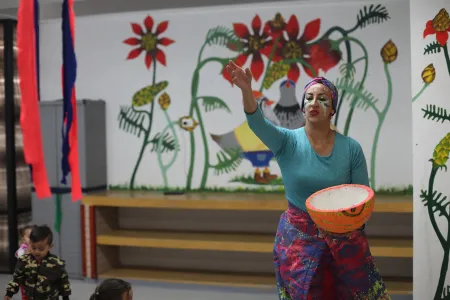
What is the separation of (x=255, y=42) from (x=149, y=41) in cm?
108

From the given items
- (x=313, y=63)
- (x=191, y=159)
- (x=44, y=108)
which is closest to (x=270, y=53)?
(x=313, y=63)

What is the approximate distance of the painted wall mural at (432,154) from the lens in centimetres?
375

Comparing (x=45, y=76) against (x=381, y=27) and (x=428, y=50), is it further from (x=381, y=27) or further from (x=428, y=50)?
(x=428, y=50)

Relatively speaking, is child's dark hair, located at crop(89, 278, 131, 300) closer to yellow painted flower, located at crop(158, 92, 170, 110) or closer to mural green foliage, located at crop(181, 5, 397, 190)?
mural green foliage, located at crop(181, 5, 397, 190)

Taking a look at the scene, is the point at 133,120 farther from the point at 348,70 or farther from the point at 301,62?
the point at 348,70

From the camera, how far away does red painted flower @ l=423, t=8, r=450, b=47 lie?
3721 mm

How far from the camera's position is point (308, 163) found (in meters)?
2.37

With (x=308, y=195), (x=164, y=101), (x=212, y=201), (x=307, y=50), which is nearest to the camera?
(x=308, y=195)

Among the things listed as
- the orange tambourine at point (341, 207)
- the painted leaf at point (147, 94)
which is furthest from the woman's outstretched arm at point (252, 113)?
the painted leaf at point (147, 94)

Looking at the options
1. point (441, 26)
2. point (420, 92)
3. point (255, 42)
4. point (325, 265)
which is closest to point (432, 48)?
point (441, 26)

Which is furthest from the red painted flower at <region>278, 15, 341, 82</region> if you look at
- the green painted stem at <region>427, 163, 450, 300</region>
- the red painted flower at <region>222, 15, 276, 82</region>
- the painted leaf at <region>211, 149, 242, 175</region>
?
the green painted stem at <region>427, 163, 450, 300</region>

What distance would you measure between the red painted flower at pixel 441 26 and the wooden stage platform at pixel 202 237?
1.39m

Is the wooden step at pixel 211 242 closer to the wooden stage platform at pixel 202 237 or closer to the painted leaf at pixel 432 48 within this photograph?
the wooden stage platform at pixel 202 237

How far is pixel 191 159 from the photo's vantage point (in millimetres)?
5543
